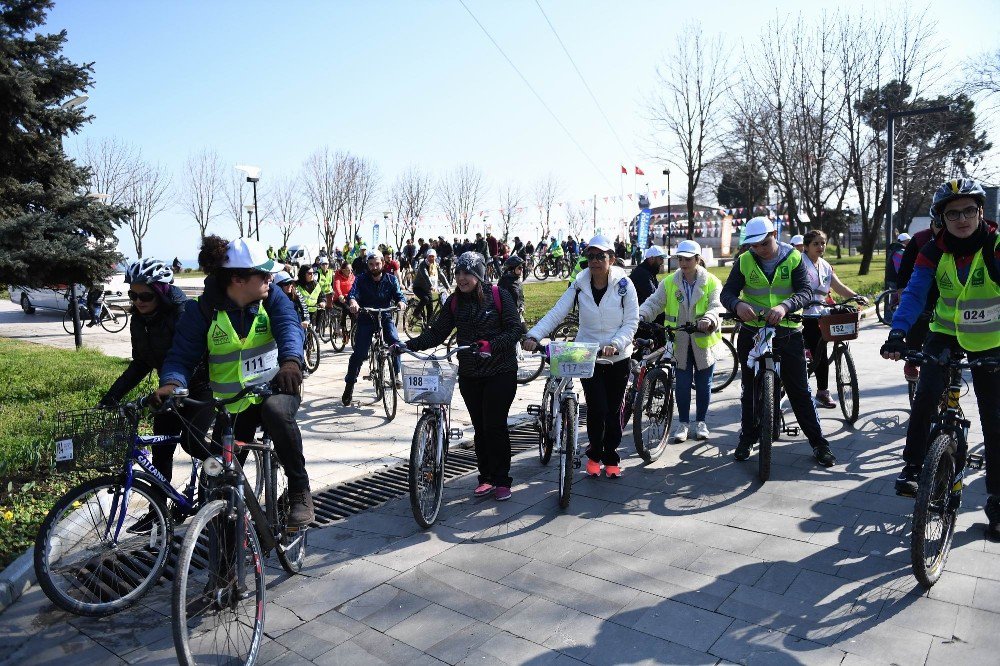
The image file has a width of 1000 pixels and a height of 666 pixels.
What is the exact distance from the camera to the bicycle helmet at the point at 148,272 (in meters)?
4.56

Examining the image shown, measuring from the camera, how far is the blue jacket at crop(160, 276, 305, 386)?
386cm

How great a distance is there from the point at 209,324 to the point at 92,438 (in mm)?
766

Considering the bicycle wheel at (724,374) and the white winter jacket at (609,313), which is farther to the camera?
the bicycle wheel at (724,374)

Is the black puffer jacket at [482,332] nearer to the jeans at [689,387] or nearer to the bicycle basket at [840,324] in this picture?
the jeans at [689,387]

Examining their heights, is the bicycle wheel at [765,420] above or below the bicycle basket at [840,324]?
below

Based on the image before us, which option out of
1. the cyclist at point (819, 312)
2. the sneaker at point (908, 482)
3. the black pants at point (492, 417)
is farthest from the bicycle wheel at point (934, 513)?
the cyclist at point (819, 312)

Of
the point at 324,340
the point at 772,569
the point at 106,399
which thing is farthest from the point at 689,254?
the point at 324,340

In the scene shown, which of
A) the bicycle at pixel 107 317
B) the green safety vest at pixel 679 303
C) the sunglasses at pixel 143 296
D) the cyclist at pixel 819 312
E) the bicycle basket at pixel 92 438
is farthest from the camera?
the bicycle at pixel 107 317

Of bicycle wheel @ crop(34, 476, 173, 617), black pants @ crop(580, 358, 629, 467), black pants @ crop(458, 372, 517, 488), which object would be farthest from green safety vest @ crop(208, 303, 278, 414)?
black pants @ crop(580, 358, 629, 467)

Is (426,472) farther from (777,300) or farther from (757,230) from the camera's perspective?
(757,230)

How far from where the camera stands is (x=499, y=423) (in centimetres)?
541

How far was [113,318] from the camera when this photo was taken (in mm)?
19531

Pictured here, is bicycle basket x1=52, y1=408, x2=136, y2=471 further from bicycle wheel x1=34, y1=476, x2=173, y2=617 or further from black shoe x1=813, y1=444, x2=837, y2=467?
black shoe x1=813, y1=444, x2=837, y2=467

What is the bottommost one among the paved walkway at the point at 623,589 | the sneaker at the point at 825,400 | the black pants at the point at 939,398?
the paved walkway at the point at 623,589
